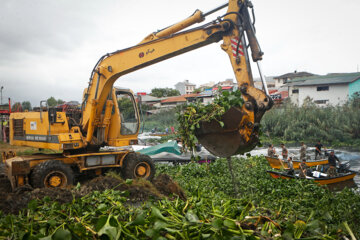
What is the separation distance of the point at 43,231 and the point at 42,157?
606 cm

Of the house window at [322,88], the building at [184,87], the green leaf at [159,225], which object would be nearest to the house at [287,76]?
the house window at [322,88]

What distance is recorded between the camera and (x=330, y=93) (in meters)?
34.3

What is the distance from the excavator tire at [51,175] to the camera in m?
7.10

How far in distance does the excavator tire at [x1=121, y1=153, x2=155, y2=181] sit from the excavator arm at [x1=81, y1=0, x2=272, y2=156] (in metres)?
1.05

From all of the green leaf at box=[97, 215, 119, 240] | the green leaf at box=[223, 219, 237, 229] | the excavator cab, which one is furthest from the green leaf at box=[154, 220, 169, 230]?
the excavator cab

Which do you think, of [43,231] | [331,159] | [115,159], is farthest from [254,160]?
[43,231]

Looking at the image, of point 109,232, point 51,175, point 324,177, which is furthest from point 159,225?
point 324,177

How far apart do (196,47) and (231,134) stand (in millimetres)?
2581

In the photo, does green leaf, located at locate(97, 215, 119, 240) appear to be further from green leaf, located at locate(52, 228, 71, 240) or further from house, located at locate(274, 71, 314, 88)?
house, located at locate(274, 71, 314, 88)

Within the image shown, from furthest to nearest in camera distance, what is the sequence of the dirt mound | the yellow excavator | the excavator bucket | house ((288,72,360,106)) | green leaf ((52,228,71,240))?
house ((288,72,360,106)) < the yellow excavator < the excavator bucket < the dirt mound < green leaf ((52,228,71,240))

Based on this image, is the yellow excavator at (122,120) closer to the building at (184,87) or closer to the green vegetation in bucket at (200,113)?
Result: the green vegetation in bucket at (200,113)

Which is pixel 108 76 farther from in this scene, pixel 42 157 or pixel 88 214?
pixel 88 214

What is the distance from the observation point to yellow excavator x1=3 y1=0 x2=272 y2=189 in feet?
17.9

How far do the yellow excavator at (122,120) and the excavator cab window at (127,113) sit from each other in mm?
33
